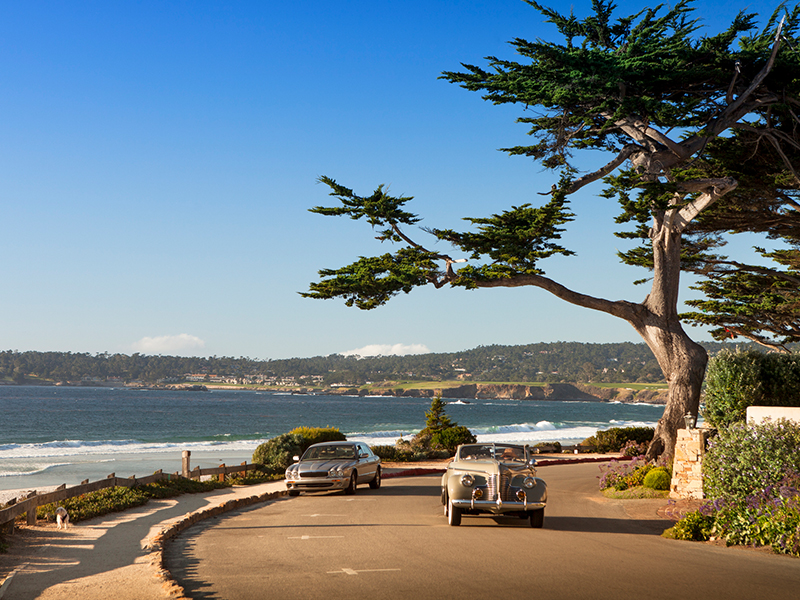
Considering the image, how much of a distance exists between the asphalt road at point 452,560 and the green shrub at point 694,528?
411 mm

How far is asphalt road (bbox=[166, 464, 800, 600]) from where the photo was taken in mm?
8070

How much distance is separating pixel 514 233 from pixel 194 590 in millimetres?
→ 17017

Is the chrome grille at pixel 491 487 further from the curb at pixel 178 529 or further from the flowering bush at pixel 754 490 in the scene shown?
the curb at pixel 178 529

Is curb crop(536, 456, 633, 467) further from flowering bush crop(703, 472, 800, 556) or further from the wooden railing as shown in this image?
flowering bush crop(703, 472, 800, 556)

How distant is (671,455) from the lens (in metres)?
22.0

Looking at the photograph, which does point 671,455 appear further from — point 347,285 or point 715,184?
point 347,285

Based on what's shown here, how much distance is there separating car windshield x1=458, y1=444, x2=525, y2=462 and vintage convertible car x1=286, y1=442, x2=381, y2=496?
5.26m

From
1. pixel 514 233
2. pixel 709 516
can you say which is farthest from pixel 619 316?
pixel 709 516

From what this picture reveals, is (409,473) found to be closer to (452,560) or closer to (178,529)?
(178,529)

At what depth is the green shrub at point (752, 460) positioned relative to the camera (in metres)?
12.0

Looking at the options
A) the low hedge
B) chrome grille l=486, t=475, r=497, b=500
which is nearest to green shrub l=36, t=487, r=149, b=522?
chrome grille l=486, t=475, r=497, b=500

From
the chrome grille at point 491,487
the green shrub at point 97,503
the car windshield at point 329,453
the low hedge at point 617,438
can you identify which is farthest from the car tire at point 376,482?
the low hedge at point 617,438

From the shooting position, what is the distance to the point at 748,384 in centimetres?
1791

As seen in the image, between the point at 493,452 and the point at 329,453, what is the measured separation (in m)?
7.07
